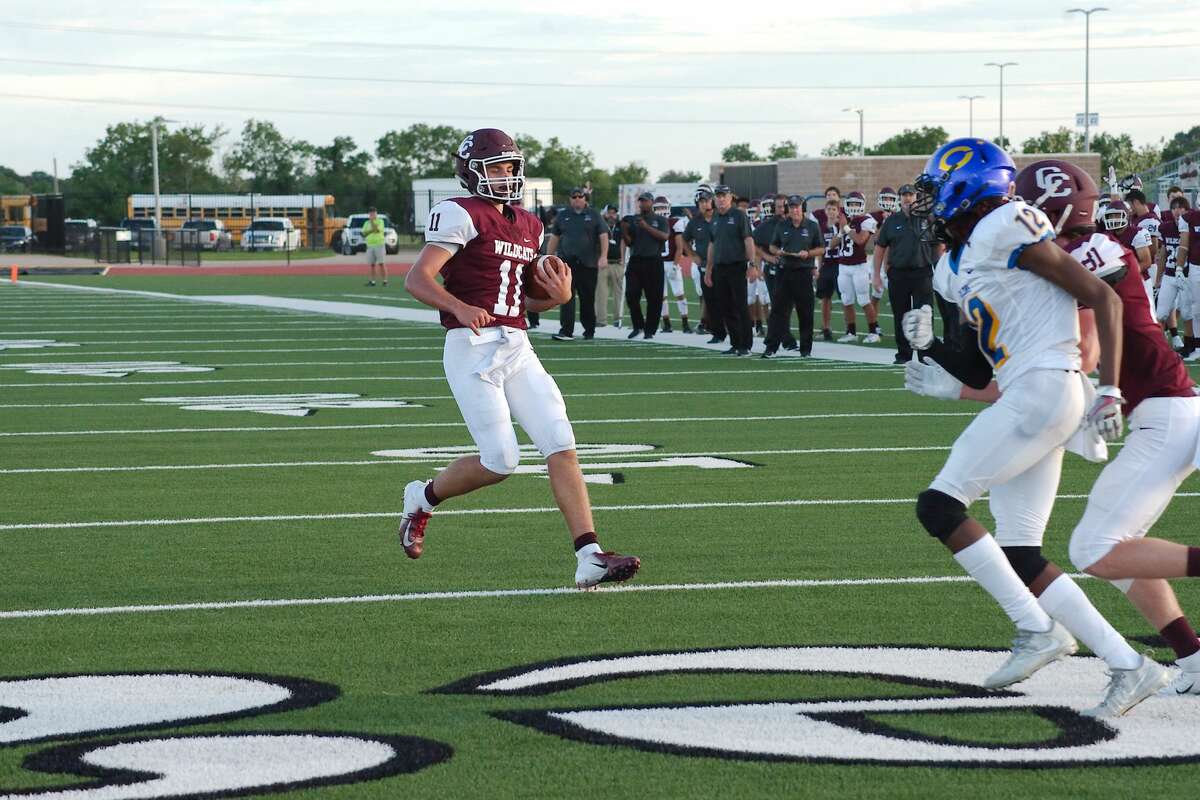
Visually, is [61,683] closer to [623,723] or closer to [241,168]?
[623,723]

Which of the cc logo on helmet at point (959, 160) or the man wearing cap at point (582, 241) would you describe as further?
the man wearing cap at point (582, 241)

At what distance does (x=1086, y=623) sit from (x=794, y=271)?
545 inches

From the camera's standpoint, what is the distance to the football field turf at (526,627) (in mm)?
4562

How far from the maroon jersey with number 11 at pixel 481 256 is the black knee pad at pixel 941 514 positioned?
2554 mm

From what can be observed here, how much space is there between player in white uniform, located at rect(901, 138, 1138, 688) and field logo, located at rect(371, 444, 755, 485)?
4.83 metres

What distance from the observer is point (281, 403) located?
1465 cm

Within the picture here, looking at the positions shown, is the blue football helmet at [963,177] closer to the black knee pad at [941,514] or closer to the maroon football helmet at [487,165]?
the black knee pad at [941,514]

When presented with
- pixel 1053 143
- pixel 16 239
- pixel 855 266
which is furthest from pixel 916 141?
pixel 855 266

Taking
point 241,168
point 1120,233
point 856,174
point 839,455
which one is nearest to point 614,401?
point 839,455

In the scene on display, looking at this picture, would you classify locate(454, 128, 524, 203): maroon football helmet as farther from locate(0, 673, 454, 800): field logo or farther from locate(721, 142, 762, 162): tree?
locate(721, 142, 762, 162): tree

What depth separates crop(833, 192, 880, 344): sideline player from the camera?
69.3 ft

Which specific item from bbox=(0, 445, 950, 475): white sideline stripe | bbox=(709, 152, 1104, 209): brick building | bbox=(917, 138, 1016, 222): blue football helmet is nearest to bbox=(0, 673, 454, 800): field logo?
bbox=(917, 138, 1016, 222): blue football helmet

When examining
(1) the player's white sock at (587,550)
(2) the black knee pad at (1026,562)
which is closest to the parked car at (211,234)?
(1) the player's white sock at (587,550)

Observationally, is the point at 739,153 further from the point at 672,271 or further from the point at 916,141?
the point at 672,271
